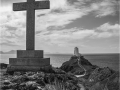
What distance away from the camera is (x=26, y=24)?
921cm

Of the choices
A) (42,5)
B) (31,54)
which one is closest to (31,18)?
(42,5)

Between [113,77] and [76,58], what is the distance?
45.0 ft

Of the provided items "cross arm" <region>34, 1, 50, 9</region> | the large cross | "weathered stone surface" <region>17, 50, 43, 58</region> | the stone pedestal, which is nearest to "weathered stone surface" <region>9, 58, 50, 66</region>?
the stone pedestal

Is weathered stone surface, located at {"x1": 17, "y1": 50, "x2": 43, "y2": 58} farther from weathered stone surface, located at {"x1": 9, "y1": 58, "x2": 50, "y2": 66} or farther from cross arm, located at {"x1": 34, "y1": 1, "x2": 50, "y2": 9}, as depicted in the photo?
cross arm, located at {"x1": 34, "y1": 1, "x2": 50, "y2": 9}

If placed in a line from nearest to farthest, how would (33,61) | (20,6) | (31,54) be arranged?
(33,61), (31,54), (20,6)

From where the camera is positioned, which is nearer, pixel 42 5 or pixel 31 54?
pixel 31 54

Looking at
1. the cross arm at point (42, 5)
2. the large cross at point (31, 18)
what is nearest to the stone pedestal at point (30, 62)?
the large cross at point (31, 18)

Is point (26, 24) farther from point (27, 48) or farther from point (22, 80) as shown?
point (22, 80)

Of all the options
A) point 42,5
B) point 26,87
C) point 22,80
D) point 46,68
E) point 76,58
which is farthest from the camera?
point 76,58

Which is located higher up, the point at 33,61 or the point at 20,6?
the point at 20,6

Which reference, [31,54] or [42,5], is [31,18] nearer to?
[42,5]

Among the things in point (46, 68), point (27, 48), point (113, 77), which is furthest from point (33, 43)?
point (113, 77)

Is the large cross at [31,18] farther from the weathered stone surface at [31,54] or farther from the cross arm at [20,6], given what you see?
the weathered stone surface at [31,54]

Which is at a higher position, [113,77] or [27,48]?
[27,48]
